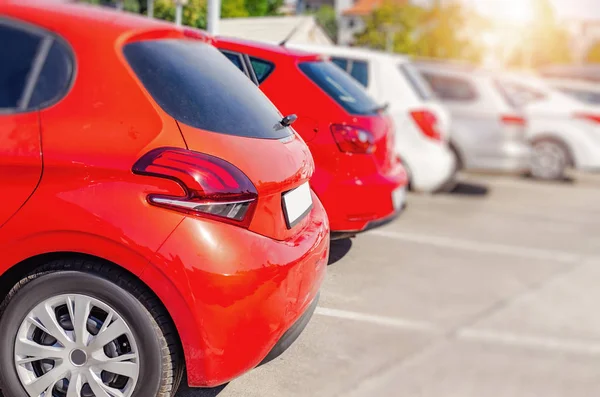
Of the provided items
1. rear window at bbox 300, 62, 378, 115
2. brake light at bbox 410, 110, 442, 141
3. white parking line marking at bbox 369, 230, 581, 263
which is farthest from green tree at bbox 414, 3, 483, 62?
rear window at bbox 300, 62, 378, 115

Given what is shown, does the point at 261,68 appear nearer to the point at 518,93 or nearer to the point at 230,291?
the point at 230,291

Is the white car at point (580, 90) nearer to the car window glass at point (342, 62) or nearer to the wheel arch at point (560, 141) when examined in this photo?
the wheel arch at point (560, 141)

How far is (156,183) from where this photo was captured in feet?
7.39

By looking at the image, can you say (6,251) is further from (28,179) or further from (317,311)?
(317,311)

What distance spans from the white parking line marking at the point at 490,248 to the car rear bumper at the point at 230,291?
14.8 feet

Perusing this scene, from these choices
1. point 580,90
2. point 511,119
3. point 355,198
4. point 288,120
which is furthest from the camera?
point 580,90

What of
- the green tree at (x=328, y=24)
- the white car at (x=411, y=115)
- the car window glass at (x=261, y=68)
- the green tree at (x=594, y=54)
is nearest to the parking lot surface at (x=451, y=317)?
the white car at (x=411, y=115)

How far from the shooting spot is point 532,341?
4.79 m

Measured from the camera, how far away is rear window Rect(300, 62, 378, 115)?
3.60 meters

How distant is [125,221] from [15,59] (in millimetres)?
719

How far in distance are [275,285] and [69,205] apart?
0.73 meters

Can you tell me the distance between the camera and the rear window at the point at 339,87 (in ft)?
11.8

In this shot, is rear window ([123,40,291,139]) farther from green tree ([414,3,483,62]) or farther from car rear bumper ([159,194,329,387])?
green tree ([414,3,483,62])

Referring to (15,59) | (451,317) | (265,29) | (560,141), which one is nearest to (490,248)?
(451,317)
